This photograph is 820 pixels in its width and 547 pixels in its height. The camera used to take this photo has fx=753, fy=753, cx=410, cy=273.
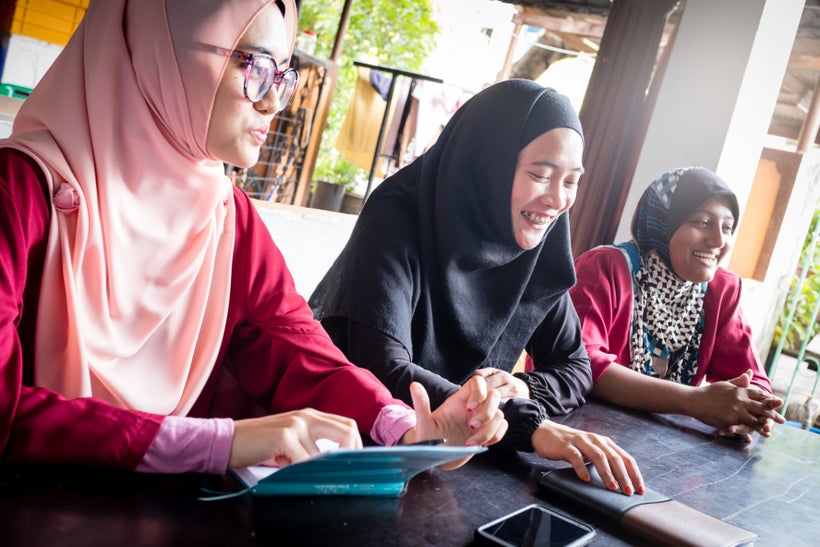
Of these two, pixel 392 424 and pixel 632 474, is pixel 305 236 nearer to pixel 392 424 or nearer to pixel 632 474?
pixel 392 424

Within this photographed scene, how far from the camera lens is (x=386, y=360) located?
161 centimetres

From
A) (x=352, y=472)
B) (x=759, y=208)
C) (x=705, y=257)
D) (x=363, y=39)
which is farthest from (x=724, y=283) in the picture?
(x=363, y=39)

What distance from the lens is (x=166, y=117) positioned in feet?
4.10

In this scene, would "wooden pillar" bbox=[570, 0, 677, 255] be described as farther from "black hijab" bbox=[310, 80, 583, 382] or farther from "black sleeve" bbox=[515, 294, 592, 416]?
"black hijab" bbox=[310, 80, 583, 382]

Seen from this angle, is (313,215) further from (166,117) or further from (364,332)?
(166,117)

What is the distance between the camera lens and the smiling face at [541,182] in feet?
5.94

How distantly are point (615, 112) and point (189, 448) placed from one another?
346cm

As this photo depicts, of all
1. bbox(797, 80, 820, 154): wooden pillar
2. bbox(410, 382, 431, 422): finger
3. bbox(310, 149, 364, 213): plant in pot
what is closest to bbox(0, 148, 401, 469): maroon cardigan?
bbox(410, 382, 431, 422): finger

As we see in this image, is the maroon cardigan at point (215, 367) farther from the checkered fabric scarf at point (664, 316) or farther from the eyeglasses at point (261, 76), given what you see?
the checkered fabric scarf at point (664, 316)

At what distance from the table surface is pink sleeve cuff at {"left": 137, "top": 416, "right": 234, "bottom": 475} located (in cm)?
2

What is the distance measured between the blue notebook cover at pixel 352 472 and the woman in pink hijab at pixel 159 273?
2.4 inches

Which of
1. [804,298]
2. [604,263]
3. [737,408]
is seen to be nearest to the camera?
[737,408]

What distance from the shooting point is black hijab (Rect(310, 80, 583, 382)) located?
69.9 inches

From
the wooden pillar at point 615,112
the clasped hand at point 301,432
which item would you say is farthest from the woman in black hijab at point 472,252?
the wooden pillar at point 615,112
